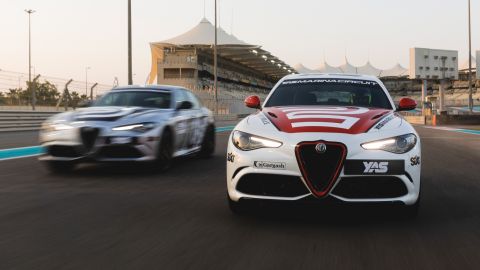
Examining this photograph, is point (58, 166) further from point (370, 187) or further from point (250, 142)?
point (370, 187)

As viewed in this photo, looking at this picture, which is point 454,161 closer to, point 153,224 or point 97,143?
point 97,143

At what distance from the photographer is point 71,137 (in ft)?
25.2

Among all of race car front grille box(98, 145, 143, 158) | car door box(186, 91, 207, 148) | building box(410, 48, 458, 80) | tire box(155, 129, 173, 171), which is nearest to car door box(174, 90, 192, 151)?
car door box(186, 91, 207, 148)

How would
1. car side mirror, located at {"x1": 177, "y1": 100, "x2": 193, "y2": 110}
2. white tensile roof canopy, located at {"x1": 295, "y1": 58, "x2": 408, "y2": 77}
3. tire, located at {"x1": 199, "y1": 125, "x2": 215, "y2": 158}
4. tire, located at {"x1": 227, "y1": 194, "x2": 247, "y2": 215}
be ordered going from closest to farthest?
tire, located at {"x1": 227, "y1": 194, "x2": 247, "y2": 215}
car side mirror, located at {"x1": 177, "y1": 100, "x2": 193, "y2": 110}
tire, located at {"x1": 199, "y1": 125, "x2": 215, "y2": 158}
white tensile roof canopy, located at {"x1": 295, "y1": 58, "x2": 408, "y2": 77}

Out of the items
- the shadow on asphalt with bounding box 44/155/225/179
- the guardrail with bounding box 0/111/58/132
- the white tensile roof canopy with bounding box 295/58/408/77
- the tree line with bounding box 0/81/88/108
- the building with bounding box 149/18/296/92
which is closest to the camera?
the shadow on asphalt with bounding box 44/155/225/179

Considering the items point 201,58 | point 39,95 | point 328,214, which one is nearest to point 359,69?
point 201,58

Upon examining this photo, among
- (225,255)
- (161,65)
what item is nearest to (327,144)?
(225,255)

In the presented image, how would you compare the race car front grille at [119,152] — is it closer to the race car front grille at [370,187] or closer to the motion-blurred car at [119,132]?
the motion-blurred car at [119,132]

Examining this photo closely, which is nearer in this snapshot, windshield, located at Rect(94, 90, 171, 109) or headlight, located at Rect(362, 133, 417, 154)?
headlight, located at Rect(362, 133, 417, 154)

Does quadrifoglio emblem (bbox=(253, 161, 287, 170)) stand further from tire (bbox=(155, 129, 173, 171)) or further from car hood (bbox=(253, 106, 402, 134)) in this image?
tire (bbox=(155, 129, 173, 171))

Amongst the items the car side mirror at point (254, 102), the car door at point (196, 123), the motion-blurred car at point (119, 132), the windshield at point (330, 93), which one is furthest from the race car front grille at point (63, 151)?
the windshield at point (330, 93)

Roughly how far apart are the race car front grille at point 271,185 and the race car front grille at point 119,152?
337 centimetres

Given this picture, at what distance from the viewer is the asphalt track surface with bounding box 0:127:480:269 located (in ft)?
11.7

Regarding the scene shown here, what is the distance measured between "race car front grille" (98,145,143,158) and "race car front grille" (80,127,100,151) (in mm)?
172
